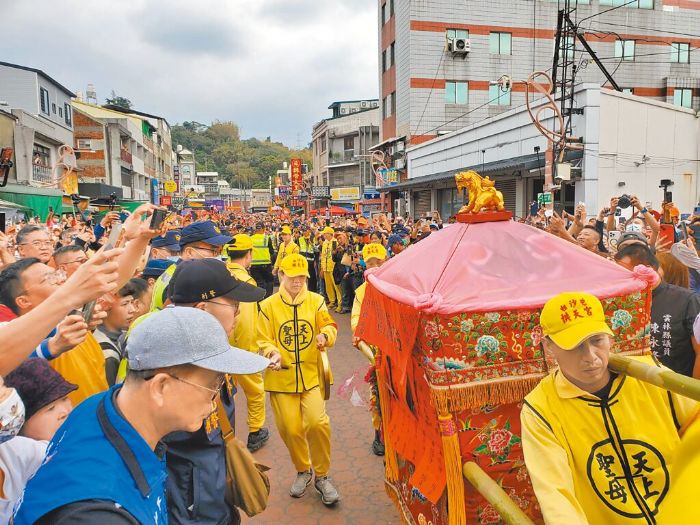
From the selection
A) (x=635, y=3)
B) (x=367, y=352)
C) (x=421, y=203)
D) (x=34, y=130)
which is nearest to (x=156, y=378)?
(x=367, y=352)

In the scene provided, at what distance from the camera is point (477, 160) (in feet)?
66.4

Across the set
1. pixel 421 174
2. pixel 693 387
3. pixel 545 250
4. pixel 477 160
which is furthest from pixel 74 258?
pixel 421 174

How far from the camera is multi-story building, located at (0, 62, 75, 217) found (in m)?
20.3

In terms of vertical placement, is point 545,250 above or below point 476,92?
below

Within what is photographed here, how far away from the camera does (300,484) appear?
4.45 meters

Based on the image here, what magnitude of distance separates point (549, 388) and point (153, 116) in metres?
64.6

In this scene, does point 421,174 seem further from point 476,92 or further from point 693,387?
point 693,387

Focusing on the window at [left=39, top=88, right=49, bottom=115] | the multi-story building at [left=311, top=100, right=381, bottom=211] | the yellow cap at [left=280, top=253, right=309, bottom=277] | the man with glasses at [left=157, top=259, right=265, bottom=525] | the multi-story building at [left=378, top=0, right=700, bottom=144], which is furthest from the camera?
the multi-story building at [left=311, top=100, right=381, bottom=211]

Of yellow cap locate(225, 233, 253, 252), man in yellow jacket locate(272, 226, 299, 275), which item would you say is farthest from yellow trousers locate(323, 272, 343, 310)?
yellow cap locate(225, 233, 253, 252)

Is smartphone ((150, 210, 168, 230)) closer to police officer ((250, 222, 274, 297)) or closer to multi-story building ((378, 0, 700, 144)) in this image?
police officer ((250, 222, 274, 297))

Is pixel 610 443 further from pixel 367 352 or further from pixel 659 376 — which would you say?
pixel 367 352

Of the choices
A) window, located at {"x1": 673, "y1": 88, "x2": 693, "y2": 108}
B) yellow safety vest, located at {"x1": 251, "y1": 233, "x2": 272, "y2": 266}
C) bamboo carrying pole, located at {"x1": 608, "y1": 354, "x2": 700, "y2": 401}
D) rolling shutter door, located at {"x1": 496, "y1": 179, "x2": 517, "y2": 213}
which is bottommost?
yellow safety vest, located at {"x1": 251, "y1": 233, "x2": 272, "y2": 266}

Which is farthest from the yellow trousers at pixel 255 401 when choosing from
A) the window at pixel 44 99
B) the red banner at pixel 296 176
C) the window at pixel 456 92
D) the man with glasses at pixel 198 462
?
the red banner at pixel 296 176

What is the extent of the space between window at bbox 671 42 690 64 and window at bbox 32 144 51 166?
33.8 m
